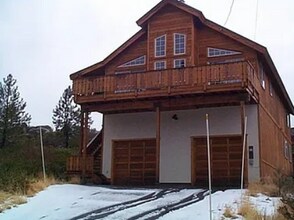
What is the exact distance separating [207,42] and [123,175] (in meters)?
7.31

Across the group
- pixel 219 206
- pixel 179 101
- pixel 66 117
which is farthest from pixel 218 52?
pixel 66 117

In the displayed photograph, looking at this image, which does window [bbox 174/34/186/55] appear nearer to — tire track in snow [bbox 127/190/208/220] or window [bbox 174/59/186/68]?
window [bbox 174/59/186/68]

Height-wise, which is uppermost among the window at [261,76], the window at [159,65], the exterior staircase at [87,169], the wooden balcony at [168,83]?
the window at [159,65]

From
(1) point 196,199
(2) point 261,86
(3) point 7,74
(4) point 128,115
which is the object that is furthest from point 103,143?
(3) point 7,74

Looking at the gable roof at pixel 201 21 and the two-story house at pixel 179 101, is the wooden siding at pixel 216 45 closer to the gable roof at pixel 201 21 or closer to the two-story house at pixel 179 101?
the two-story house at pixel 179 101

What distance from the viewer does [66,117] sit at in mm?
38500

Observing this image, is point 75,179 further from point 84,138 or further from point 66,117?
point 66,117

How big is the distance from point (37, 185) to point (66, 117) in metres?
23.4

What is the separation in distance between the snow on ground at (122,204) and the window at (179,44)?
24.6 feet

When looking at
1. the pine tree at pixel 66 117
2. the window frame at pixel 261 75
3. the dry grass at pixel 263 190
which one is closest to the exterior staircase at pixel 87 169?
the dry grass at pixel 263 190

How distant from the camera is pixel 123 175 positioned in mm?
21594

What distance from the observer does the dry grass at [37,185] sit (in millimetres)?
14523

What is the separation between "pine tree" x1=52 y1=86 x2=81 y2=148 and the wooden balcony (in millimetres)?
17883

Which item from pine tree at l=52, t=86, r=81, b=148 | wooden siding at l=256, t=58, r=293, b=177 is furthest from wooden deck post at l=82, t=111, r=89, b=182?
pine tree at l=52, t=86, r=81, b=148
